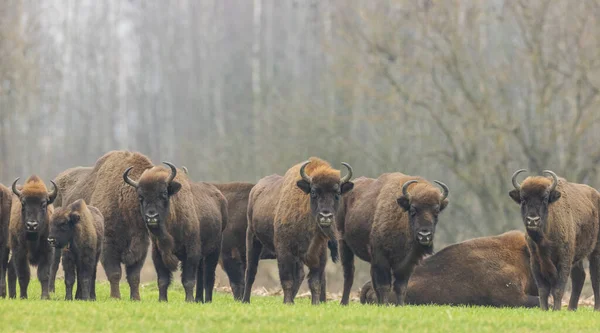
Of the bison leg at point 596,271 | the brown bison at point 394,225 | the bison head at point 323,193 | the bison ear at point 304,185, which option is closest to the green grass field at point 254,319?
the bison head at point 323,193

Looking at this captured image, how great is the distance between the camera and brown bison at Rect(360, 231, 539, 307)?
18094 millimetres

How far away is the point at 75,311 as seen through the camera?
13.3 m

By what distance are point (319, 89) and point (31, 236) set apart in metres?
35.5

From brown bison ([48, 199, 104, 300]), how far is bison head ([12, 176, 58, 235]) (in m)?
0.23

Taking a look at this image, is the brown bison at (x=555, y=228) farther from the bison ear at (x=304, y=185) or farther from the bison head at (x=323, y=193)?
the bison ear at (x=304, y=185)

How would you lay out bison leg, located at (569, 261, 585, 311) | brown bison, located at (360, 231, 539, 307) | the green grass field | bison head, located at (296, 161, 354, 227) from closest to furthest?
1. the green grass field
2. bison head, located at (296, 161, 354, 227)
3. bison leg, located at (569, 261, 585, 311)
4. brown bison, located at (360, 231, 539, 307)

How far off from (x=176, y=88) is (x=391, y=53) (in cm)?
3732

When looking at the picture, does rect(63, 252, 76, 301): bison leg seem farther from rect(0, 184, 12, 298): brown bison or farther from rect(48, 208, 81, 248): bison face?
rect(0, 184, 12, 298): brown bison

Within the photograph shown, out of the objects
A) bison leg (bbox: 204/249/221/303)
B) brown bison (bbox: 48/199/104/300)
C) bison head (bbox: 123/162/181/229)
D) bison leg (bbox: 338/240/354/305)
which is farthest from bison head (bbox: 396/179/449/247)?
brown bison (bbox: 48/199/104/300)

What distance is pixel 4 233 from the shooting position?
17094 mm

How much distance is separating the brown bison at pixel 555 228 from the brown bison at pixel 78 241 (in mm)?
6477

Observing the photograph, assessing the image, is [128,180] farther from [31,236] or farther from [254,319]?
[254,319]

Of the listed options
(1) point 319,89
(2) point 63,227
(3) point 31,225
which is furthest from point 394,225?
(1) point 319,89

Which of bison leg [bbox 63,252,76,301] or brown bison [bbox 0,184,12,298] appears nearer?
bison leg [bbox 63,252,76,301]
